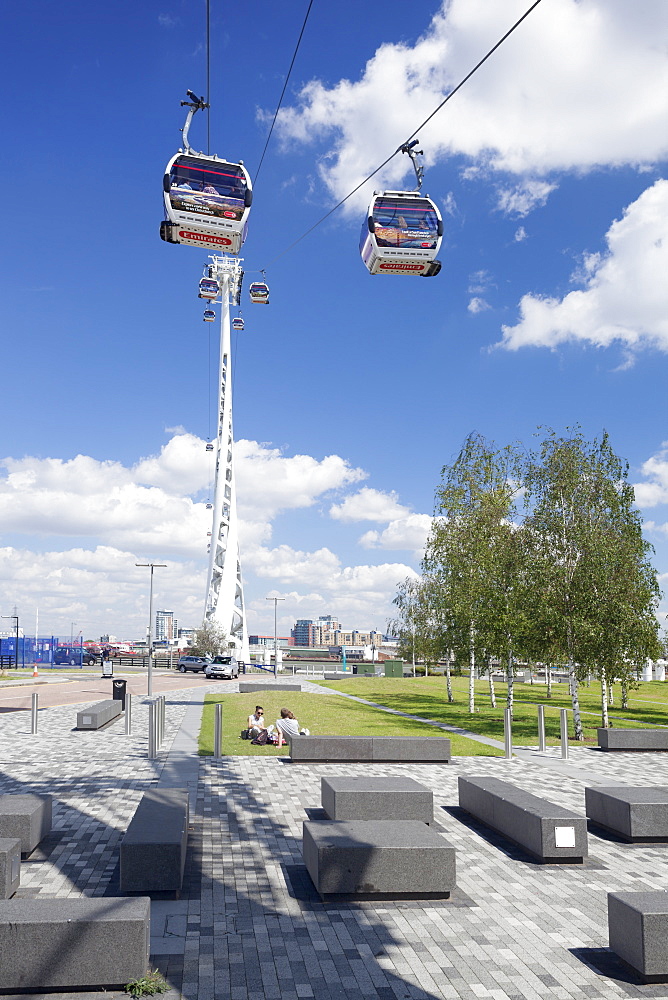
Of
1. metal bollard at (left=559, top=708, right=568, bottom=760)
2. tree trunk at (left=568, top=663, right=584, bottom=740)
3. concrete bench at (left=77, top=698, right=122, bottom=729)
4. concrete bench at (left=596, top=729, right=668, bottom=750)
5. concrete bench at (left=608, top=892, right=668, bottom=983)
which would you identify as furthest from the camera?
tree trunk at (left=568, top=663, right=584, bottom=740)

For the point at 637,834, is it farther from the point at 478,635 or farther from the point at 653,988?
the point at 478,635

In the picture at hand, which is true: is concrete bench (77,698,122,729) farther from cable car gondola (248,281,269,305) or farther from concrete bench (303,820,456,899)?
cable car gondola (248,281,269,305)

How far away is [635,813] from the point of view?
36.7ft

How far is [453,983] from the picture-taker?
6434mm

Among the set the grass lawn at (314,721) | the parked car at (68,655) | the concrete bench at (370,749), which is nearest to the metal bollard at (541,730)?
the grass lawn at (314,721)

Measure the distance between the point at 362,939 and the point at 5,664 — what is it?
69545 mm

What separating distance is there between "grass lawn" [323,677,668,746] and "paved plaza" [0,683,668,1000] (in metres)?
12.3

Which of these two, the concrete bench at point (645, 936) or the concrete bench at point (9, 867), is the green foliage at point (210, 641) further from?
the concrete bench at point (645, 936)

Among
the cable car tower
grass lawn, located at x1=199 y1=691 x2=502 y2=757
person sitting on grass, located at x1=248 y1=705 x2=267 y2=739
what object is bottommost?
grass lawn, located at x1=199 y1=691 x2=502 y2=757

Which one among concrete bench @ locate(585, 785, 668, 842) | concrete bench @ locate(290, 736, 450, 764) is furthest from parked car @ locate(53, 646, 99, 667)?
concrete bench @ locate(585, 785, 668, 842)

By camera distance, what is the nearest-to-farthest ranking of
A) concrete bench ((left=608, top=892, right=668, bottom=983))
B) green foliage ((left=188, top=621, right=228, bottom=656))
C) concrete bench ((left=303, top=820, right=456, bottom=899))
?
concrete bench ((left=608, top=892, right=668, bottom=983)), concrete bench ((left=303, top=820, right=456, bottom=899)), green foliage ((left=188, top=621, right=228, bottom=656))

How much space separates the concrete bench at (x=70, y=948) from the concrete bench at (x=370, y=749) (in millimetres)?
11142

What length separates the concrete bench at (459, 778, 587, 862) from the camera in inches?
391

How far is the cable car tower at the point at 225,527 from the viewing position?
8919 cm
